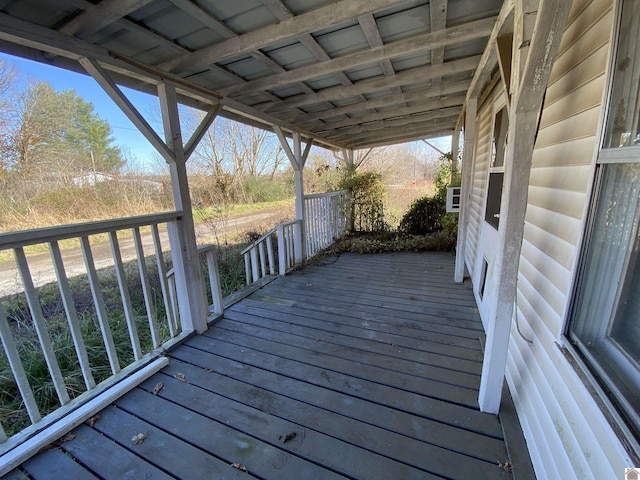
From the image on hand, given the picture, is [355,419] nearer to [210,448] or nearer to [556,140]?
[210,448]

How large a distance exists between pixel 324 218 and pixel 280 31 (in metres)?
3.80

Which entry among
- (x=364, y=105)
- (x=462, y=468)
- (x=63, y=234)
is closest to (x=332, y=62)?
(x=364, y=105)

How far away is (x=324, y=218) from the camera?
5375 mm

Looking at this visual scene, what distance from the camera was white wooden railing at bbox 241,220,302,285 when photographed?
3723 millimetres

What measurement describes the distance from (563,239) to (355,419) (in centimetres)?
138

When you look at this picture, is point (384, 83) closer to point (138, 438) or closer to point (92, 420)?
point (138, 438)

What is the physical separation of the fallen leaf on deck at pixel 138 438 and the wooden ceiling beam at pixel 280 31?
8.11 ft

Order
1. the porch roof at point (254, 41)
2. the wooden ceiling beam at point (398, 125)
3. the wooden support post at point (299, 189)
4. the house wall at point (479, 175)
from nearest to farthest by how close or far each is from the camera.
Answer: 1. the porch roof at point (254, 41)
2. the house wall at point (479, 175)
3. the wooden support post at point (299, 189)
4. the wooden ceiling beam at point (398, 125)

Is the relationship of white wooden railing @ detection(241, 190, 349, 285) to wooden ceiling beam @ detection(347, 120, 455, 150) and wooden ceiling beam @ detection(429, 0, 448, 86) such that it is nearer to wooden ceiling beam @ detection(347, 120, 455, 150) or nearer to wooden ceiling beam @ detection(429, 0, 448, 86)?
wooden ceiling beam @ detection(347, 120, 455, 150)

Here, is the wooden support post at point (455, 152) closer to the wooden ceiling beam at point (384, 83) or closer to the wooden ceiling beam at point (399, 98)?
the wooden ceiling beam at point (399, 98)

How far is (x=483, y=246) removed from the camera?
2.75 metres

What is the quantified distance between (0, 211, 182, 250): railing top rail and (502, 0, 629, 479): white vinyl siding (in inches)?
96.0

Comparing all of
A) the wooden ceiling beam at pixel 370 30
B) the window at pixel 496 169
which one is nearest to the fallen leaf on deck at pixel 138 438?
the wooden ceiling beam at pixel 370 30

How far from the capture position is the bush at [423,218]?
6.26m
